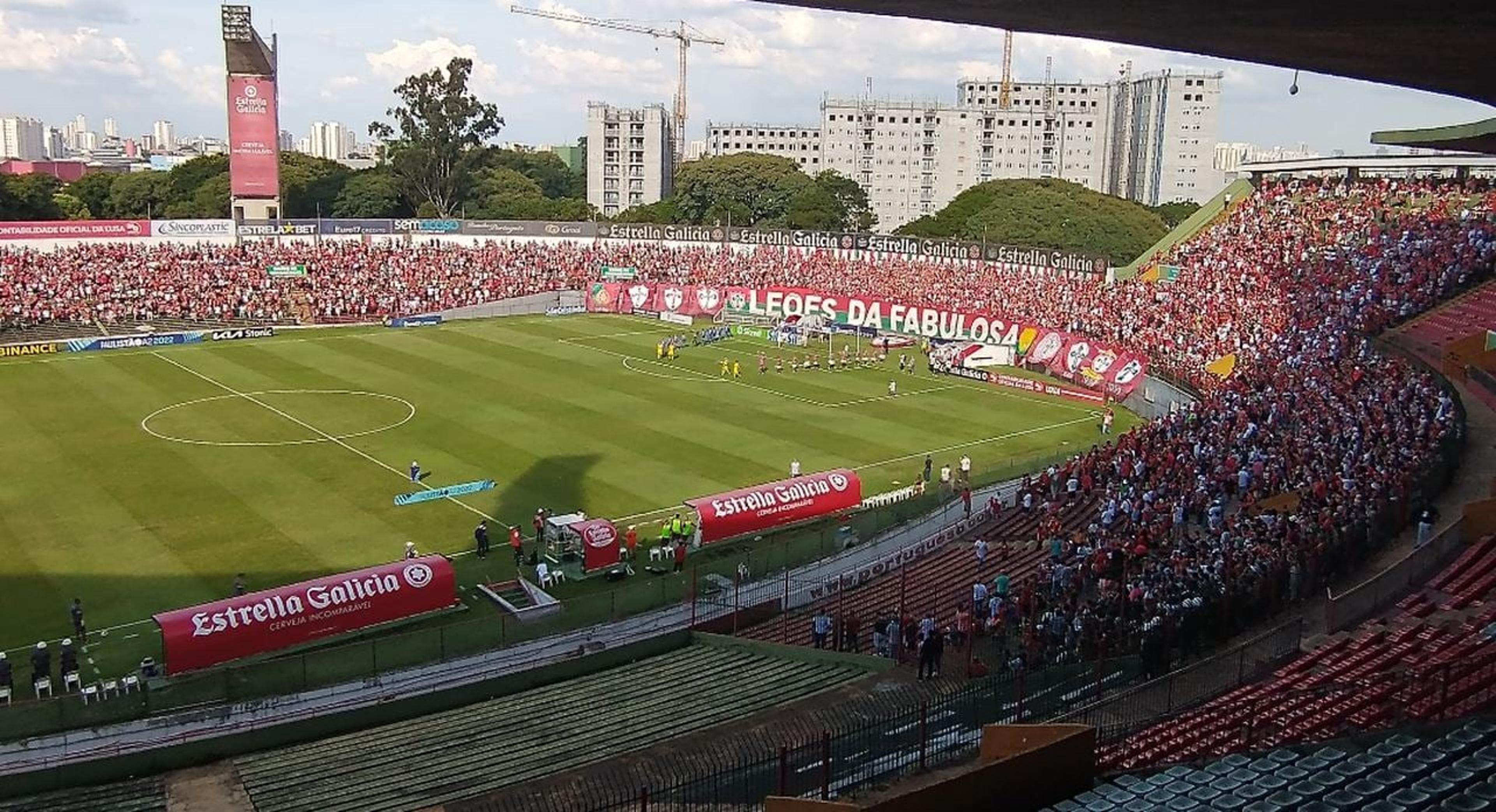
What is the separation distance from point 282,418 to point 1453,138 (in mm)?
34721

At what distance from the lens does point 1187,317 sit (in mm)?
51219

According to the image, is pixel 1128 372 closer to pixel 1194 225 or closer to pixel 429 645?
pixel 1194 225

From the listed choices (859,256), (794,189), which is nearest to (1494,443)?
(859,256)

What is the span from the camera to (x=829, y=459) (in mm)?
37000

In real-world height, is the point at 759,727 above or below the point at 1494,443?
below

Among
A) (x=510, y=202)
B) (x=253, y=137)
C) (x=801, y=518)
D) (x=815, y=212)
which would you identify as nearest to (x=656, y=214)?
(x=815, y=212)

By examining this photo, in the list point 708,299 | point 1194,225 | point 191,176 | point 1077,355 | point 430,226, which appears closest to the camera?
point 1077,355

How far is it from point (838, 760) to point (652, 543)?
1598 cm

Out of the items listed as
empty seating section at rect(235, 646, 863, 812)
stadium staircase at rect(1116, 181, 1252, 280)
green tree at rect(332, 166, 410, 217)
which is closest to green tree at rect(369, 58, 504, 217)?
green tree at rect(332, 166, 410, 217)

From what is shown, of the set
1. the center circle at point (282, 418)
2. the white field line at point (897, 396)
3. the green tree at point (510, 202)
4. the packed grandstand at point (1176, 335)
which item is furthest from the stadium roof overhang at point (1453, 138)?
the green tree at point (510, 202)

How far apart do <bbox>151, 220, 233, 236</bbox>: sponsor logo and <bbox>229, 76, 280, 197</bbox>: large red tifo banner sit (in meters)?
2.42

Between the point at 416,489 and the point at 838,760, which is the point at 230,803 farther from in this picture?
the point at 416,489

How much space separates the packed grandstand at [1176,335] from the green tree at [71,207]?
3664 cm

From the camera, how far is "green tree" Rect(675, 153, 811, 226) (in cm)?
11512
